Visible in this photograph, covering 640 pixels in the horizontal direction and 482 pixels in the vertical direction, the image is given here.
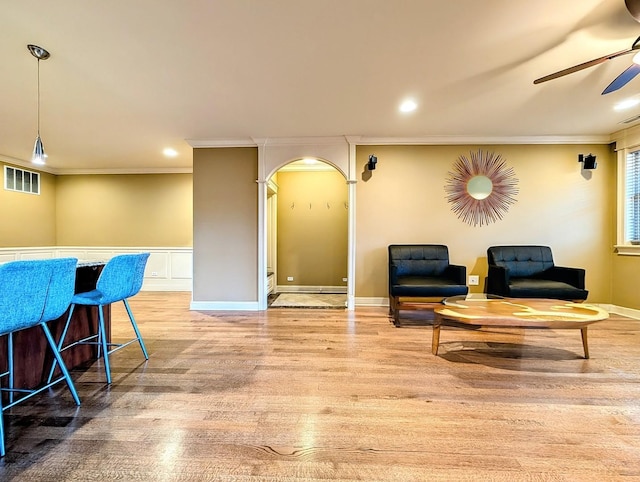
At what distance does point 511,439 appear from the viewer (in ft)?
5.10

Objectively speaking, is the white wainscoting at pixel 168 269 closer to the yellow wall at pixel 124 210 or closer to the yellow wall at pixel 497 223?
the yellow wall at pixel 124 210

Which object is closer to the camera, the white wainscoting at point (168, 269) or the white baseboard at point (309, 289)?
the white baseboard at point (309, 289)

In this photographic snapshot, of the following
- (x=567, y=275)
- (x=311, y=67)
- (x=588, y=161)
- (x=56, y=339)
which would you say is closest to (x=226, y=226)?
(x=56, y=339)

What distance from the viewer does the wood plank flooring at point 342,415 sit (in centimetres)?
137

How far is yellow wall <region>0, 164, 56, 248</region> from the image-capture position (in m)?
5.48

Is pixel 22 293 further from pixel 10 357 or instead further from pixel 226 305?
pixel 226 305

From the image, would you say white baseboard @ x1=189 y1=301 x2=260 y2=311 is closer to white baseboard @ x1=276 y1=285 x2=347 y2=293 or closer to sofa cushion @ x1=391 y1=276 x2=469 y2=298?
white baseboard @ x1=276 y1=285 x2=347 y2=293

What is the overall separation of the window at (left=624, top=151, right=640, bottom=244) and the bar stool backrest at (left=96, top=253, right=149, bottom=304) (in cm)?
584

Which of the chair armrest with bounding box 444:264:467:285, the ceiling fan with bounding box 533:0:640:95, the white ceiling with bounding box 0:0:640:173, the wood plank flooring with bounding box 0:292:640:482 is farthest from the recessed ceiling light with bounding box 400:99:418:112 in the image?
the wood plank flooring with bounding box 0:292:640:482

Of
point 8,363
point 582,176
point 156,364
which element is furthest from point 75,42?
point 582,176

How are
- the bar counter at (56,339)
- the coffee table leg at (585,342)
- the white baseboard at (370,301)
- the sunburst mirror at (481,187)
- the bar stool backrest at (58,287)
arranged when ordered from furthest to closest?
the white baseboard at (370,301)
the sunburst mirror at (481,187)
the coffee table leg at (585,342)
the bar counter at (56,339)
the bar stool backrest at (58,287)

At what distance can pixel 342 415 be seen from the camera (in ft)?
5.79

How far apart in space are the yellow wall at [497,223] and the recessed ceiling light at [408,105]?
43.0 inches

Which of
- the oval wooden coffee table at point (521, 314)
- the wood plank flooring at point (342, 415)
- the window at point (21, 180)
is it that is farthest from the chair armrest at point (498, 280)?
the window at point (21, 180)
